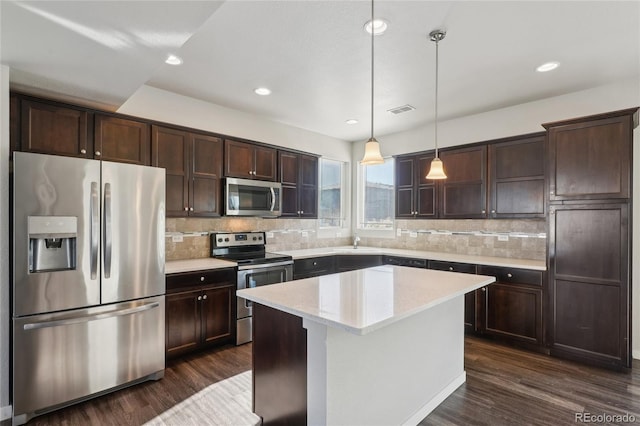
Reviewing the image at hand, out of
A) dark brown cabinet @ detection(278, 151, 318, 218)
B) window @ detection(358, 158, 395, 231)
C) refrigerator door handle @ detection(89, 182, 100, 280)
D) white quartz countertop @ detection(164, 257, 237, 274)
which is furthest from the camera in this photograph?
window @ detection(358, 158, 395, 231)

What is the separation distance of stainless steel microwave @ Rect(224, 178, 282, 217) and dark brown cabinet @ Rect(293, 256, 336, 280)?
72cm

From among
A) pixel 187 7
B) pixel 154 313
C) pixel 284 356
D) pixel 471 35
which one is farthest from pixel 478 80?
pixel 154 313

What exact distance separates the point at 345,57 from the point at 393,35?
1.53 ft

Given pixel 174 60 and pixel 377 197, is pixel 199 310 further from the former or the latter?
pixel 377 197

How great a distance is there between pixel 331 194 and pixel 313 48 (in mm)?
3146

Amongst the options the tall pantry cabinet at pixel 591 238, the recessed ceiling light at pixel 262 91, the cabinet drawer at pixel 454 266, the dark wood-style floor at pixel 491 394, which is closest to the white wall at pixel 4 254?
the dark wood-style floor at pixel 491 394

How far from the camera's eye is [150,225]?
278 cm

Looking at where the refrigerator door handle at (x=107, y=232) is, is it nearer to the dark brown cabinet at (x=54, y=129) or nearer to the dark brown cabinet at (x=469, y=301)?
the dark brown cabinet at (x=54, y=129)

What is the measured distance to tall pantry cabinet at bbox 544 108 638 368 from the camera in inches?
115

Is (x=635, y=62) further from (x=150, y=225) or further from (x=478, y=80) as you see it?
(x=150, y=225)

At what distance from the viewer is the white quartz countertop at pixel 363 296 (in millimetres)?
1520

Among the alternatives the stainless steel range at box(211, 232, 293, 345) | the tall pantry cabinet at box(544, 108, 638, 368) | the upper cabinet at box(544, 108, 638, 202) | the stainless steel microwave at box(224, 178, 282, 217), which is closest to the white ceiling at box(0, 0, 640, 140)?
the upper cabinet at box(544, 108, 638, 202)

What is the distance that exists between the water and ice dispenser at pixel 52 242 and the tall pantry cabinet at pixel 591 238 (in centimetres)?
418

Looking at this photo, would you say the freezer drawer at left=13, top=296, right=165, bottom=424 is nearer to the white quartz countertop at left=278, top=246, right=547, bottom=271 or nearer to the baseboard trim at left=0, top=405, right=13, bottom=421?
the baseboard trim at left=0, top=405, right=13, bottom=421
